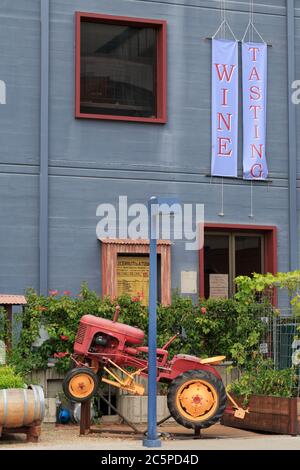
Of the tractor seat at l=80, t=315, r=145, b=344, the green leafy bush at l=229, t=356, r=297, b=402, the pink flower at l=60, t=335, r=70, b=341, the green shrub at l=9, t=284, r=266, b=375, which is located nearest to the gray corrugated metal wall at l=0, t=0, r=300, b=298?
the green shrub at l=9, t=284, r=266, b=375

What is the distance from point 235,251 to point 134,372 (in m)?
4.74

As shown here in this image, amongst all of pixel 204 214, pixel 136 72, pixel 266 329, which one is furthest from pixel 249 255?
pixel 136 72

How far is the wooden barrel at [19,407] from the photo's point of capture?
13508mm

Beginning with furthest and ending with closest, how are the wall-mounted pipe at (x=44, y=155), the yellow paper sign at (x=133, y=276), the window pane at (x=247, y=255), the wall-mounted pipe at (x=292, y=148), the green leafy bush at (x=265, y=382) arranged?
the wall-mounted pipe at (x=292, y=148) < the window pane at (x=247, y=255) < the yellow paper sign at (x=133, y=276) < the wall-mounted pipe at (x=44, y=155) < the green leafy bush at (x=265, y=382)

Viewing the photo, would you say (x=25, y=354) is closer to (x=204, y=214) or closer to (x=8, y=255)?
(x=8, y=255)

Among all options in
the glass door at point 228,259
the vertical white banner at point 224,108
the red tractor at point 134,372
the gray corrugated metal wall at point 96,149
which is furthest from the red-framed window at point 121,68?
the red tractor at point 134,372

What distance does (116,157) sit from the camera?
18.5m

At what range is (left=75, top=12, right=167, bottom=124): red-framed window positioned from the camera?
18547 millimetres

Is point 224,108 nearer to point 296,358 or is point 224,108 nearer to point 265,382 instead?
point 296,358

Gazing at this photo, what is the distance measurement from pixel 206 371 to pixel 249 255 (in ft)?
17.1

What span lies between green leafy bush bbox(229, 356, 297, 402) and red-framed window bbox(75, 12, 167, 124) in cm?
519

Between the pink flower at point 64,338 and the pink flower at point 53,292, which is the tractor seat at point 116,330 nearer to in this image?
the pink flower at point 64,338

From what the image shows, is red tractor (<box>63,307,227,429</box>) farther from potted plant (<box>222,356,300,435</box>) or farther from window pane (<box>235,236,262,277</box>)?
window pane (<box>235,236,262,277</box>)

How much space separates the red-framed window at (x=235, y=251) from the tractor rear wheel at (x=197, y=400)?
4.63m
